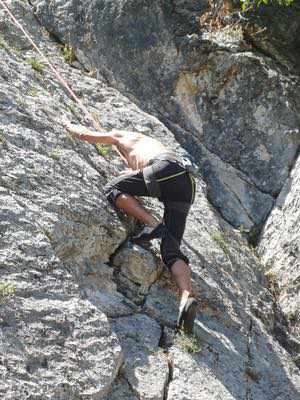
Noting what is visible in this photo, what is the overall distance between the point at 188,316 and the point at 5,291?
2.07 m

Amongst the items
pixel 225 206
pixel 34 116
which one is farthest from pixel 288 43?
pixel 34 116

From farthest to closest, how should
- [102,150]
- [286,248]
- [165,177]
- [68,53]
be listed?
1. [68,53]
2. [286,248]
3. [102,150]
4. [165,177]

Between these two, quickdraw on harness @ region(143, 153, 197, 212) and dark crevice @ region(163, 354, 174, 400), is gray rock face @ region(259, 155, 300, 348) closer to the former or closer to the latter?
quickdraw on harness @ region(143, 153, 197, 212)

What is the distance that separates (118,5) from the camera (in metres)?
11.8

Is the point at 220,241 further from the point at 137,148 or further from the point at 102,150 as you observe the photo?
the point at 102,150

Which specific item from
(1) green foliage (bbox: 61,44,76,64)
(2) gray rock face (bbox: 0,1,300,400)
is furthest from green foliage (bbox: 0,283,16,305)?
(1) green foliage (bbox: 61,44,76,64)

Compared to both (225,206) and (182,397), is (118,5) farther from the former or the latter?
(182,397)

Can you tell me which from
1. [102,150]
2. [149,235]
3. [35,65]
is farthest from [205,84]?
[149,235]

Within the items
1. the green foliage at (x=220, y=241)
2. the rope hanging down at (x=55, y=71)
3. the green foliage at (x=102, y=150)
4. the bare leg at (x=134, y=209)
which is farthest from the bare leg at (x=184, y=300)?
the rope hanging down at (x=55, y=71)

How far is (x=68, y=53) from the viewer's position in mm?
11602

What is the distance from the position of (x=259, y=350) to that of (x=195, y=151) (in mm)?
4152

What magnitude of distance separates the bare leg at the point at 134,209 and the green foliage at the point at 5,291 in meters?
2.22

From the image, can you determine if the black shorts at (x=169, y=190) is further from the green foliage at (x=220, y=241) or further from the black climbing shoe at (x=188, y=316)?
the green foliage at (x=220, y=241)

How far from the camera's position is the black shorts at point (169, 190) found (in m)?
7.55
